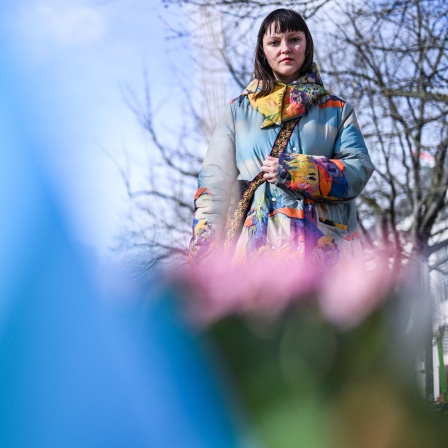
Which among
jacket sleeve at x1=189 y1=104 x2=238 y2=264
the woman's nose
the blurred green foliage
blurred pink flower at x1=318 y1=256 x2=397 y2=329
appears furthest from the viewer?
the woman's nose

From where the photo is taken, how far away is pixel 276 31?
2646 millimetres

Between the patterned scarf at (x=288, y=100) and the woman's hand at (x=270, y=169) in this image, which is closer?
the woman's hand at (x=270, y=169)

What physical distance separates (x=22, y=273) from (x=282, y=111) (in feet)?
3.74

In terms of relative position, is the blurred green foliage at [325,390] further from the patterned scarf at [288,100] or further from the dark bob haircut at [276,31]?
the dark bob haircut at [276,31]

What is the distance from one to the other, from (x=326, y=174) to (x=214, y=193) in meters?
0.37

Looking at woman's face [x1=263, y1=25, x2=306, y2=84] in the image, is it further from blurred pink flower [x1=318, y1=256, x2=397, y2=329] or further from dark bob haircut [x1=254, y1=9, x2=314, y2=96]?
blurred pink flower [x1=318, y1=256, x2=397, y2=329]

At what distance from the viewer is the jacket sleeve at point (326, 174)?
2383 mm

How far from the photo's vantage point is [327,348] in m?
1.66

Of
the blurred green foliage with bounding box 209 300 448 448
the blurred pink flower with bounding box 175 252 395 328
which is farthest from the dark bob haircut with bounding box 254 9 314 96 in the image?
the blurred green foliage with bounding box 209 300 448 448

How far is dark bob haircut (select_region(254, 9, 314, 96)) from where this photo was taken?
2629mm

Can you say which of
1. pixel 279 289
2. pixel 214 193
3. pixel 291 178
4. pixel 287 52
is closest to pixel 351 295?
pixel 279 289

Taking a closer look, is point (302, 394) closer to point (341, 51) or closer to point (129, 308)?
point (129, 308)

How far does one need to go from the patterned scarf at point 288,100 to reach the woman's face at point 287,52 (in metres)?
0.04

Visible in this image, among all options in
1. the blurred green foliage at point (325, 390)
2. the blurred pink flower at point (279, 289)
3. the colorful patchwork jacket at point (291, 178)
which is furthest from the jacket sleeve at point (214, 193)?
the blurred green foliage at point (325, 390)
